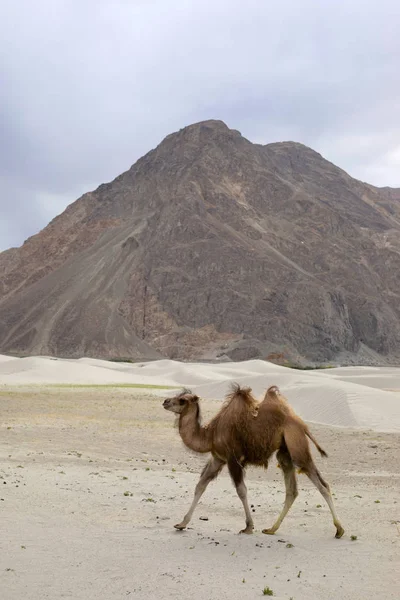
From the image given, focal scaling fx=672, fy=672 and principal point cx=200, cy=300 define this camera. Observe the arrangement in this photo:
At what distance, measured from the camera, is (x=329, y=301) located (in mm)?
117562

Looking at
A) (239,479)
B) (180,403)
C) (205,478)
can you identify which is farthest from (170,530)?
(180,403)

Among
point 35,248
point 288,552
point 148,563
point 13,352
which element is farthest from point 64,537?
point 35,248

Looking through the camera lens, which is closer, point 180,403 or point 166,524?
point 180,403

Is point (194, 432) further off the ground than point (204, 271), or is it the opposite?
point (204, 271)

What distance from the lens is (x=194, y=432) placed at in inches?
348

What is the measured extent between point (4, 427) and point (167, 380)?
3772 cm

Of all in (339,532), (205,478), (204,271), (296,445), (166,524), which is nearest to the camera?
(339,532)

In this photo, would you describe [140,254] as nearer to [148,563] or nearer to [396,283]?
[396,283]

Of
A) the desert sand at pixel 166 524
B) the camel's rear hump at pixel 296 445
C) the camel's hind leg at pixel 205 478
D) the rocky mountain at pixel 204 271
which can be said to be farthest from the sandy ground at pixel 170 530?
the rocky mountain at pixel 204 271

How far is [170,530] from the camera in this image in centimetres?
880

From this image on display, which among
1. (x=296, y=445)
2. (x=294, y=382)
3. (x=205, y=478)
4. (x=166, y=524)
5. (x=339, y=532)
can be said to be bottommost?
(x=166, y=524)

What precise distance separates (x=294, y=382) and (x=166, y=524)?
28.8 meters

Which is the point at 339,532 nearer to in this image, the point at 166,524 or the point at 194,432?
the point at 194,432

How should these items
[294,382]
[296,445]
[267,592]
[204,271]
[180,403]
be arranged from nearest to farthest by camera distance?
1. [267,592]
2. [296,445]
3. [180,403]
4. [294,382]
5. [204,271]
